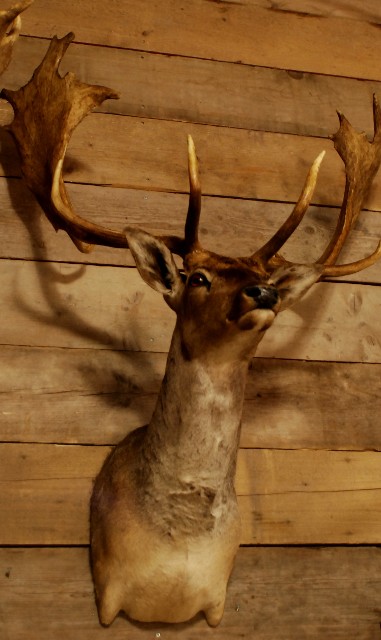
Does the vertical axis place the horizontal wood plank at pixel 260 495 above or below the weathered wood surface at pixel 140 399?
below

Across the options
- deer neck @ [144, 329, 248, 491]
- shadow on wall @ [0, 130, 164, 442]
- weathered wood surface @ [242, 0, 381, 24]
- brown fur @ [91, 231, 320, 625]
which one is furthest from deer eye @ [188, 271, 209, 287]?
weathered wood surface @ [242, 0, 381, 24]

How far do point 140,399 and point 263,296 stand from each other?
514mm

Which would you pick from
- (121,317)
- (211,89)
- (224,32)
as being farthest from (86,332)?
(224,32)

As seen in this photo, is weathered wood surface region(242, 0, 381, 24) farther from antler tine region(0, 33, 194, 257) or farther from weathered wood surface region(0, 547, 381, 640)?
weathered wood surface region(0, 547, 381, 640)

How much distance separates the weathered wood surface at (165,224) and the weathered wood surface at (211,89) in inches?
8.1

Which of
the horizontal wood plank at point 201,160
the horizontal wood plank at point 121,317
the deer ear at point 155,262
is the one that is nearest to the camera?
the deer ear at point 155,262

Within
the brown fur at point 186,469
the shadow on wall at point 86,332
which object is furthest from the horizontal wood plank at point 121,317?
the brown fur at point 186,469

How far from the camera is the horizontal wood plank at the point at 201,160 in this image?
172 cm

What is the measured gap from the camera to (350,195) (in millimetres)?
1509

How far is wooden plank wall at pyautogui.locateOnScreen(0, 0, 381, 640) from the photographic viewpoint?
1.48m

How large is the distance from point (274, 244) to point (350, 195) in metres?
0.28

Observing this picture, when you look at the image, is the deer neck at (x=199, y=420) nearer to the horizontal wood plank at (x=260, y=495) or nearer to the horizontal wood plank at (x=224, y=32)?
the horizontal wood plank at (x=260, y=495)

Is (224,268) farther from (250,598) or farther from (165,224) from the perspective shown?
(250,598)

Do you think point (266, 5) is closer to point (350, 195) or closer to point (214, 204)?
point (214, 204)
